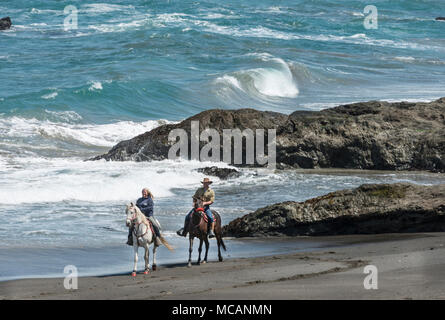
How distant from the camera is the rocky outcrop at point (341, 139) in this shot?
20328 millimetres

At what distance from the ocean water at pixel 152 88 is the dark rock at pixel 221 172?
0.85ft

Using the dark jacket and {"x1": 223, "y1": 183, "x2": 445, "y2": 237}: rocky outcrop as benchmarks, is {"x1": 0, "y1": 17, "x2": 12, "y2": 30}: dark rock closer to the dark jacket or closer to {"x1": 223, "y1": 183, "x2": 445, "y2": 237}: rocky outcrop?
{"x1": 223, "y1": 183, "x2": 445, "y2": 237}: rocky outcrop

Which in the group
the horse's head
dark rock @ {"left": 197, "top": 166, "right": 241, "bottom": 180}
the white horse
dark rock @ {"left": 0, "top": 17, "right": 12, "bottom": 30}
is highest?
dark rock @ {"left": 0, "top": 17, "right": 12, "bottom": 30}

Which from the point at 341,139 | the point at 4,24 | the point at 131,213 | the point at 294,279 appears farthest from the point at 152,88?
the point at 294,279

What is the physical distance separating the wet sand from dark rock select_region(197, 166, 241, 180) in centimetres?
704

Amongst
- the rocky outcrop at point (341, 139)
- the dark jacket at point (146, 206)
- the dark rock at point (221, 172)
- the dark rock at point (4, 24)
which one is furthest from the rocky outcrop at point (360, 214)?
the dark rock at point (4, 24)

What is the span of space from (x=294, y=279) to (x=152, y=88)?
2616 centimetres

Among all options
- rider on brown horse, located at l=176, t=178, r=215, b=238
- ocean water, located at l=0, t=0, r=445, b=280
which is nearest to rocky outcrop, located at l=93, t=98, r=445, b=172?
ocean water, located at l=0, t=0, r=445, b=280

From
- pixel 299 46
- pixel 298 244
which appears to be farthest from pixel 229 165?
pixel 299 46

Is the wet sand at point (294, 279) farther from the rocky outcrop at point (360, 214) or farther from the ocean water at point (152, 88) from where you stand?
the ocean water at point (152, 88)

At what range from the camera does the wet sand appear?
881cm

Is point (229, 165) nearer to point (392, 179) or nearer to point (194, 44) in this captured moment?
point (392, 179)

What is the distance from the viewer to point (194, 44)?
159ft

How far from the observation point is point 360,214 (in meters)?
13.6
